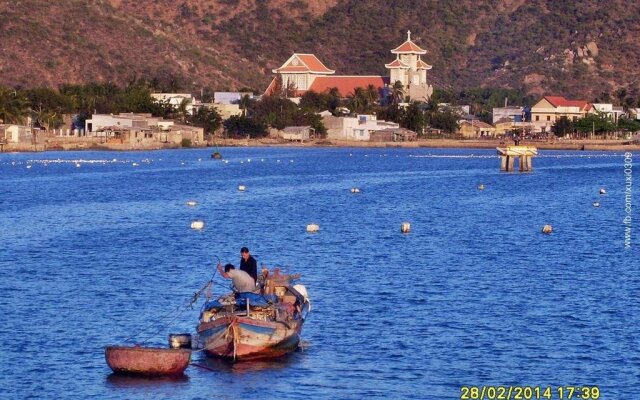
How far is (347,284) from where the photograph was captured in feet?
150

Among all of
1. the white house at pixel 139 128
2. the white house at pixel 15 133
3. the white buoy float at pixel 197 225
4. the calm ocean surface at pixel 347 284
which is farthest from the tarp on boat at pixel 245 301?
the white house at pixel 139 128

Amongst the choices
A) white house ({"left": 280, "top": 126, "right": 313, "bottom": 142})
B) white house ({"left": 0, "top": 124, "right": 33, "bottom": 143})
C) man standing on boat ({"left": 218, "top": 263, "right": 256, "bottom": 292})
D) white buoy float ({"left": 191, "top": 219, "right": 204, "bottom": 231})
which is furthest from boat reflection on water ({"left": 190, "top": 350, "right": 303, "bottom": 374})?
white house ({"left": 280, "top": 126, "right": 313, "bottom": 142})

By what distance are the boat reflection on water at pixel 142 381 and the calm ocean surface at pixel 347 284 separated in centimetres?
7

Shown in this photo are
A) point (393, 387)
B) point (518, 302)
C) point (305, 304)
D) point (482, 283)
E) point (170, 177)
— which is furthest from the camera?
point (170, 177)

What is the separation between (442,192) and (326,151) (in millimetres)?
84232

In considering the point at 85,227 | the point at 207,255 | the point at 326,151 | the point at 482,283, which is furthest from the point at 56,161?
the point at 482,283

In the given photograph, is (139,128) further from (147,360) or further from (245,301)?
(147,360)

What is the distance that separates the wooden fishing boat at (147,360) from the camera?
1220 inches

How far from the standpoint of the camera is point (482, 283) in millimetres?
46688

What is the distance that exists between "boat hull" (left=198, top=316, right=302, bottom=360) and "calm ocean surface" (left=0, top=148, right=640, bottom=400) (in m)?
0.35

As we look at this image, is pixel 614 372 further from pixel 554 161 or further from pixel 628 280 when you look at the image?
pixel 554 161
